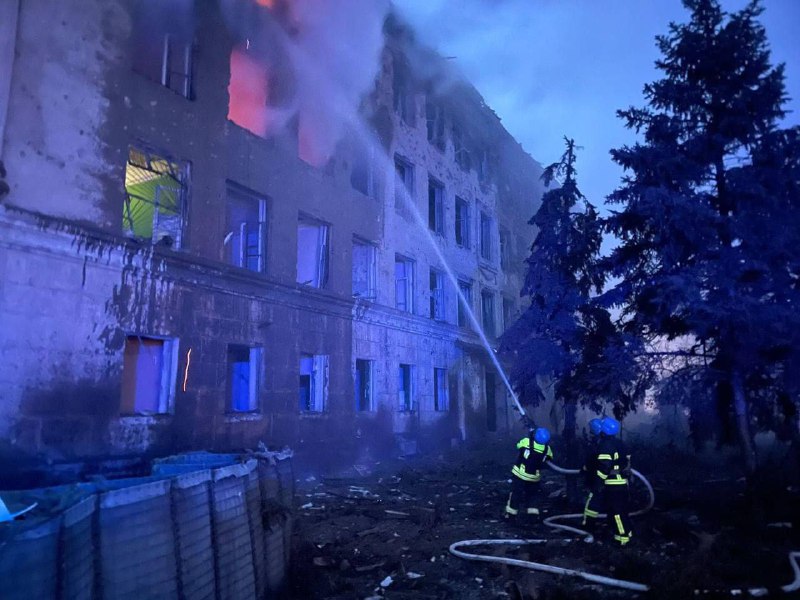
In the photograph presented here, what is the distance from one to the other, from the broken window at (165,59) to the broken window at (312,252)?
427 centimetres

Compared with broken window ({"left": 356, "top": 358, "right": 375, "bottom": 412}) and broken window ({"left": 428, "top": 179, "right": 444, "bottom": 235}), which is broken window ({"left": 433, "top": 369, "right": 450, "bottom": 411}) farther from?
broken window ({"left": 428, "top": 179, "right": 444, "bottom": 235})

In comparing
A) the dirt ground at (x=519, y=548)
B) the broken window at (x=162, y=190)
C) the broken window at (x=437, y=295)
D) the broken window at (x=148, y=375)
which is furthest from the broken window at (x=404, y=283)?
the broken window at (x=148, y=375)

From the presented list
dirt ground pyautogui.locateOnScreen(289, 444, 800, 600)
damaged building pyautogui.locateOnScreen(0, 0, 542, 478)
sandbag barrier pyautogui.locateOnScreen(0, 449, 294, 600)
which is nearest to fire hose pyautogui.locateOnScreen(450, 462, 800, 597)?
dirt ground pyautogui.locateOnScreen(289, 444, 800, 600)

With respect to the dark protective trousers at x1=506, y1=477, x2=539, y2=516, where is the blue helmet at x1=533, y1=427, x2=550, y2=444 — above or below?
above

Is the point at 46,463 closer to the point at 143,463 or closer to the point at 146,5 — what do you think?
the point at 143,463

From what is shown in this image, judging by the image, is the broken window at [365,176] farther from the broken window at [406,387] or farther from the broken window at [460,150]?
the broken window at [460,150]

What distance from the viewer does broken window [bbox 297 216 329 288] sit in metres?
14.6

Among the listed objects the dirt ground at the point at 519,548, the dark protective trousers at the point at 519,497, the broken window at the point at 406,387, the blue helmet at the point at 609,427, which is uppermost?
the broken window at the point at 406,387

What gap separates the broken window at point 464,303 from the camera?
22.3 meters

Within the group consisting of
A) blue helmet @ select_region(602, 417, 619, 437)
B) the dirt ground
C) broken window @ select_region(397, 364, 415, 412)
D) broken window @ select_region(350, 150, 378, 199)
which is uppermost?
broken window @ select_region(350, 150, 378, 199)

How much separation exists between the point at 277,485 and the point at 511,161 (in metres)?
25.7

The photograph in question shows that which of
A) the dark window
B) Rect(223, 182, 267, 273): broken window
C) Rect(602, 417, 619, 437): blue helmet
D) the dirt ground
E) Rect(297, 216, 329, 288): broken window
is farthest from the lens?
the dark window

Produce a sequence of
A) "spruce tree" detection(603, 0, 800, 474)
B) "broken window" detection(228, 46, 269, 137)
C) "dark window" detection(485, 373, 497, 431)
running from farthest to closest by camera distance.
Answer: "dark window" detection(485, 373, 497, 431) → "broken window" detection(228, 46, 269, 137) → "spruce tree" detection(603, 0, 800, 474)

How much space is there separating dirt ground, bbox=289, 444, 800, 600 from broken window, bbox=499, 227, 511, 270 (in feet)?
50.1
